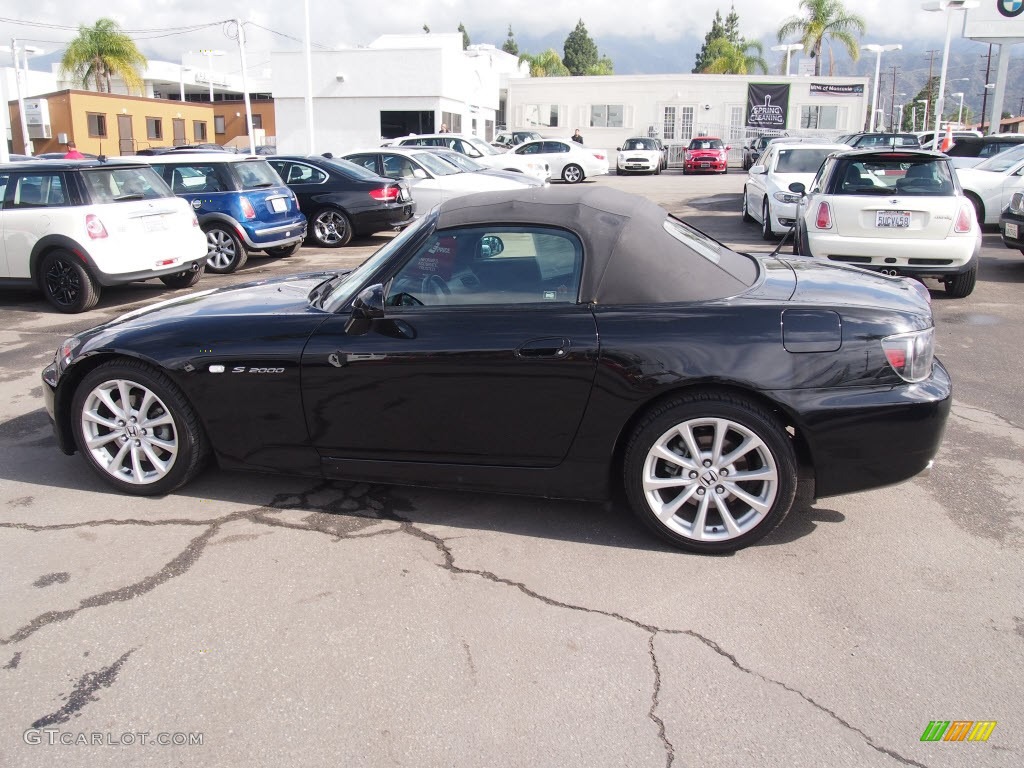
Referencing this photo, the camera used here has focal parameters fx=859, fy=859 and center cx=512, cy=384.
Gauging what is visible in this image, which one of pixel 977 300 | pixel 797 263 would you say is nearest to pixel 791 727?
pixel 797 263

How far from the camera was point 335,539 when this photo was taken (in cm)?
396

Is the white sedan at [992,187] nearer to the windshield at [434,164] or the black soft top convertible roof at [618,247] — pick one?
the windshield at [434,164]

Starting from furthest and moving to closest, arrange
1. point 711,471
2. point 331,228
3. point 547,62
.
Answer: point 547,62 → point 331,228 → point 711,471

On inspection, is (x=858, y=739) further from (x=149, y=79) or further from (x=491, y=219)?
(x=149, y=79)

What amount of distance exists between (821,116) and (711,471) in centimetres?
5072

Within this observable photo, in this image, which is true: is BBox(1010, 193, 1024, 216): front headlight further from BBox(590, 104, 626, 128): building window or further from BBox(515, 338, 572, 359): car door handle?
BBox(590, 104, 626, 128): building window

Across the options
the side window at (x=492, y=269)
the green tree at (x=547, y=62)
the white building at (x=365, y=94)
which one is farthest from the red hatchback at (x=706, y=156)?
the green tree at (x=547, y=62)

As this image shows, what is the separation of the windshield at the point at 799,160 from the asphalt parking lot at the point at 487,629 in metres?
10.5

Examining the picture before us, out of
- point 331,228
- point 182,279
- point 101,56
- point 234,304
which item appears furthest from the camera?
point 101,56

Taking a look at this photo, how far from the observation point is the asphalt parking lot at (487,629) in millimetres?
2686

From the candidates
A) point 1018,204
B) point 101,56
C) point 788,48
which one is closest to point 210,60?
point 101,56

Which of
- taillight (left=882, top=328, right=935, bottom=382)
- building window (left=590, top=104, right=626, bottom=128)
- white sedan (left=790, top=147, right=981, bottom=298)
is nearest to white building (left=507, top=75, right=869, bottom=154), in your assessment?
building window (left=590, top=104, right=626, bottom=128)

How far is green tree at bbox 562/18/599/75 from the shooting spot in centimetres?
10594

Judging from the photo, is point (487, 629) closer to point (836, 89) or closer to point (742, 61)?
point (836, 89)
